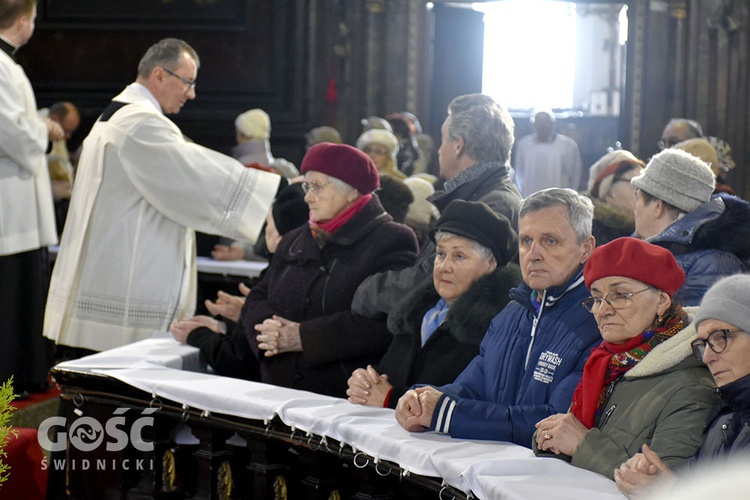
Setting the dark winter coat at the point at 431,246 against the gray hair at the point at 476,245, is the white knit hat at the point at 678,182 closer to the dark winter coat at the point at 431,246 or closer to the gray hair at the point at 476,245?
the dark winter coat at the point at 431,246

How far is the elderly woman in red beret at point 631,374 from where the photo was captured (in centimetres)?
260

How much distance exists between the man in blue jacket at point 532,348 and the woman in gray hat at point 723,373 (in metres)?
0.57

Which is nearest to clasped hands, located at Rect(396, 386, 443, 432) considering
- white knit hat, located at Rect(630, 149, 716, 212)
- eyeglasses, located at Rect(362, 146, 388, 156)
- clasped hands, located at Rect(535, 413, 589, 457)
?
clasped hands, located at Rect(535, 413, 589, 457)

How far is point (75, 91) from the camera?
41.9ft

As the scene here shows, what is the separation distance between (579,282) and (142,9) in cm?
1032

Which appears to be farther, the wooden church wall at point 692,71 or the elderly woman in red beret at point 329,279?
the wooden church wall at point 692,71

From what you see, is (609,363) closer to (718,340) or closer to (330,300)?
(718,340)

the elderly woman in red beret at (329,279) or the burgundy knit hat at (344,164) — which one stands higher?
the burgundy knit hat at (344,164)

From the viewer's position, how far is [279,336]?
4.17m

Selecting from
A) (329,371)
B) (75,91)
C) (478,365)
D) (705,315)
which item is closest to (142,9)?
(75,91)

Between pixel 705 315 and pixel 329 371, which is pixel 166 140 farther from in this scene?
pixel 705 315

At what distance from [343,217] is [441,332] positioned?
3.03 feet

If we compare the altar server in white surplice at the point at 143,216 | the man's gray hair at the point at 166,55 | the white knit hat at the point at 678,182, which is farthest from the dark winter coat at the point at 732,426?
the man's gray hair at the point at 166,55

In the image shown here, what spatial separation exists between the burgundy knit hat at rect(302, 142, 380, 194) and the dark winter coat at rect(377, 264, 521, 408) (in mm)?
709
